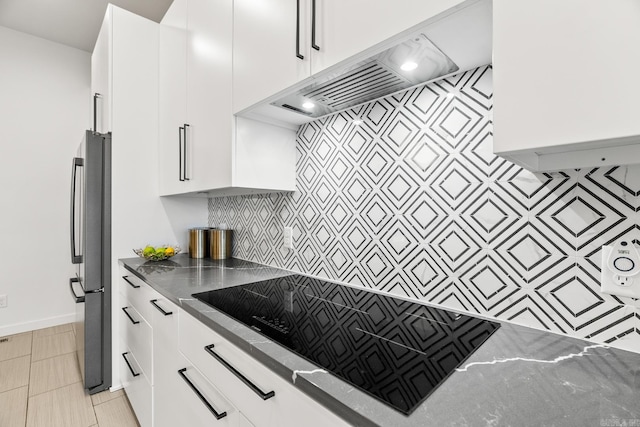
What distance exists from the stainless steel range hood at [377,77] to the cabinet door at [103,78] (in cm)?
144

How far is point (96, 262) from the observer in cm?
191

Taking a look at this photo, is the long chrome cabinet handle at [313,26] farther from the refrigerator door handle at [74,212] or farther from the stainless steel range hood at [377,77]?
the refrigerator door handle at [74,212]

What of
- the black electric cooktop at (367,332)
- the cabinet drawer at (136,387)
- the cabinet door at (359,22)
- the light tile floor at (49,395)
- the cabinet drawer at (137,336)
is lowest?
the light tile floor at (49,395)

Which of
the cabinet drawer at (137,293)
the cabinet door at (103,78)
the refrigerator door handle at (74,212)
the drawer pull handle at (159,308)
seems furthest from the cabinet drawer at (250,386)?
the cabinet door at (103,78)

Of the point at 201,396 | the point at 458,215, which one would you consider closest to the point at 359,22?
the point at 458,215

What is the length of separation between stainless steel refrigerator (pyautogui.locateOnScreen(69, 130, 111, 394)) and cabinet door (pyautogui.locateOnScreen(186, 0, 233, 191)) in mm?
617

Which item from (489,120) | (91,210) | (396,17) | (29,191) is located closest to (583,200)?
(489,120)

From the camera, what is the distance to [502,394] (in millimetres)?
583

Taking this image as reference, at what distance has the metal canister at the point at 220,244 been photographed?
6.99ft

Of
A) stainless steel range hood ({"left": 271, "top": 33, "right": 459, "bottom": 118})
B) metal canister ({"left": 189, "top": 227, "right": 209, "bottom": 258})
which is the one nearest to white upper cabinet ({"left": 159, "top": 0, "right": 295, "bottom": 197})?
stainless steel range hood ({"left": 271, "top": 33, "right": 459, "bottom": 118})

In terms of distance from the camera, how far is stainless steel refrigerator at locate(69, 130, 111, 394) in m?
1.89

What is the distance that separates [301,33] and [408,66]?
370 millimetres

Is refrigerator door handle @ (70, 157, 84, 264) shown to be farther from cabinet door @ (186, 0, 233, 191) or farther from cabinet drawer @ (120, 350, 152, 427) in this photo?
cabinet door @ (186, 0, 233, 191)

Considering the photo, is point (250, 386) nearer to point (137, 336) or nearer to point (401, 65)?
point (401, 65)
